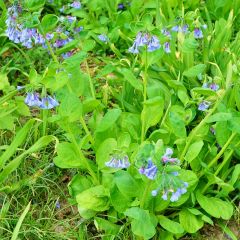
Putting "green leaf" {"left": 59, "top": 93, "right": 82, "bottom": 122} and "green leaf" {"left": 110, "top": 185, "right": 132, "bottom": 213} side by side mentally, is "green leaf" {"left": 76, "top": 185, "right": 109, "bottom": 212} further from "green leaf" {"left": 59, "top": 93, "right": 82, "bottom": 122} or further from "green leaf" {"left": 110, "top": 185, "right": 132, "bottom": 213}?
"green leaf" {"left": 59, "top": 93, "right": 82, "bottom": 122}

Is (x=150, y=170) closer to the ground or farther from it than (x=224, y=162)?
farther from it

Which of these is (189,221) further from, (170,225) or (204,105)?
(204,105)

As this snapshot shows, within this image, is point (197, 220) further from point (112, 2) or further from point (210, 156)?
point (112, 2)

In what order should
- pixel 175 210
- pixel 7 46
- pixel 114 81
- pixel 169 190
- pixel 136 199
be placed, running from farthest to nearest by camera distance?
pixel 7 46 < pixel 114 81 < pixel 175 210 < pixel 136 199 < pixel 169 190

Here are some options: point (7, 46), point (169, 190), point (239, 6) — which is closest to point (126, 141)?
point (169, 190)

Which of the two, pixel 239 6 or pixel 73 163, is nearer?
pixel 73 163

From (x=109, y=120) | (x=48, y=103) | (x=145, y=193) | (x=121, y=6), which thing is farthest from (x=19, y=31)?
(x=121, y=6)
